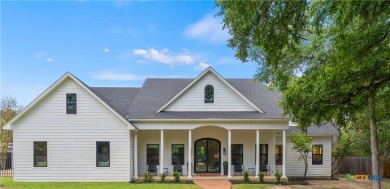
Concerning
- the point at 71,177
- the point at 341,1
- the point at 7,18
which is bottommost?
the point at 71,177

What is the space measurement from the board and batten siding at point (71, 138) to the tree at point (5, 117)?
23.9 feet

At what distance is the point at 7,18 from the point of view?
13.1 metres

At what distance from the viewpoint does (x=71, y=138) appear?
15.3 m

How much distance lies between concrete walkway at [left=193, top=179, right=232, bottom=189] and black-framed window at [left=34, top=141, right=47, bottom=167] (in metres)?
8.23

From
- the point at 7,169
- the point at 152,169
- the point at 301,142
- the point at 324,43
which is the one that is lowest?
the point at 7,169

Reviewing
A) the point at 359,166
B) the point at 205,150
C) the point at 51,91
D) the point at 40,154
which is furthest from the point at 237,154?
the point at 51,91

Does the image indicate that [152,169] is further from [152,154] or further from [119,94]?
[119,94]

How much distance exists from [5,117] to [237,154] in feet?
67.6

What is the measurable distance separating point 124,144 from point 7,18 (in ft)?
27.2

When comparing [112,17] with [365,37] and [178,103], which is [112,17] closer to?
[178,103]

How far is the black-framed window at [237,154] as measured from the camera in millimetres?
17656

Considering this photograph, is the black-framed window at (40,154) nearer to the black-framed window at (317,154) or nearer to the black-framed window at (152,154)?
the black-framed window at (152,154)

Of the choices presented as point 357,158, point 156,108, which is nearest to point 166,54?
point 156,108

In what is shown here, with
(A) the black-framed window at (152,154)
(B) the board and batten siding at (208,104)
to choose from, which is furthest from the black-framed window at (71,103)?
(B) the board and batten siding at (208,104)
